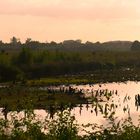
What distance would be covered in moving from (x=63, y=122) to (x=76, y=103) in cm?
5891

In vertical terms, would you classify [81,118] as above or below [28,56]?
below

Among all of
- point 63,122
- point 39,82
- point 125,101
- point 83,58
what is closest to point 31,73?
point 39,82

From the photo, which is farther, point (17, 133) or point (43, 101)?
point (43, 101)

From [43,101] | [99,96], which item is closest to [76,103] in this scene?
[43,101]

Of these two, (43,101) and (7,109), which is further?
(43,101)

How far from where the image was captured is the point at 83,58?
607 ft

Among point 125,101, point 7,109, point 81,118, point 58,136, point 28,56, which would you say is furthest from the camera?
point 28,56

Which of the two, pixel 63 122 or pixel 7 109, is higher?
pixel 63 122

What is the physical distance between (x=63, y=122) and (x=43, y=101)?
58.6 meters

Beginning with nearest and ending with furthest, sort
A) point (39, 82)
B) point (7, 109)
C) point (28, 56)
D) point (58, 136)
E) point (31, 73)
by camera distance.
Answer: point (58, 136)
point (7, 109)
point (39, 82)
point (31, 73)
point (28, 56)

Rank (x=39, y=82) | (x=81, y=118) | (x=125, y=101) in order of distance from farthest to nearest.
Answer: (x=39, y=82), (x=125, y=101), (x=81, y=118)

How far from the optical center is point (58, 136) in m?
26.6

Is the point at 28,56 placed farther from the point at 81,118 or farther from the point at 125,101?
the point at 81,118

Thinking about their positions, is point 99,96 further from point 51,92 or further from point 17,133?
point 17,133
